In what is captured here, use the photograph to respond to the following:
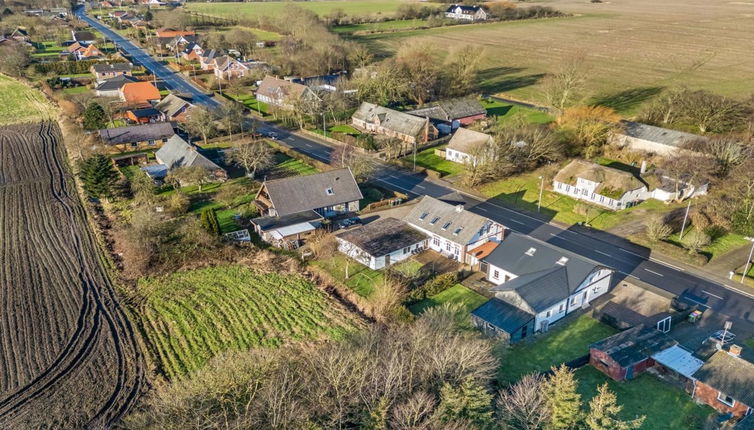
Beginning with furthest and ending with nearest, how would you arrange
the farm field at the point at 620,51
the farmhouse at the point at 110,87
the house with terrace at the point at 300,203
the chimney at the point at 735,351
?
the farm field at the point at 620,51
the farmhouse at the point at 110,87
the house with terrace at the point at 300,203
the chimney at the point at 735,351

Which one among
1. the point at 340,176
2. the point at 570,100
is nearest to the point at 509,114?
the point at 570,100

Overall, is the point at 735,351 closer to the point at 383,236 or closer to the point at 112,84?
the point at 383,236

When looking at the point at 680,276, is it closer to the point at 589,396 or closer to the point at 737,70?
the point at 589,396

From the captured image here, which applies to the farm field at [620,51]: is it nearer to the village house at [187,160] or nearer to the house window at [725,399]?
the village house at [187,160]

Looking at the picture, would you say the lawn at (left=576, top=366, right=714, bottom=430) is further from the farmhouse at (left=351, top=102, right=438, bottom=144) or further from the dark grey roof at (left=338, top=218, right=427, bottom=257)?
the farmhouse at (left=351, top=102, right=438, bottom=144)

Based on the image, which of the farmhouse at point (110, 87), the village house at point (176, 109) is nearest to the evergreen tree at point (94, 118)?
the village house at point (176, 109)

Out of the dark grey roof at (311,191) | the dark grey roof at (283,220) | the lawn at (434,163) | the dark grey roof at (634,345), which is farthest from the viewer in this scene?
the lawn at (434,163)

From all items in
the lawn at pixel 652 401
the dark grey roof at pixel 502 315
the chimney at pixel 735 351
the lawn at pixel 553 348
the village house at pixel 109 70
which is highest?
the village house at pixel 109 70

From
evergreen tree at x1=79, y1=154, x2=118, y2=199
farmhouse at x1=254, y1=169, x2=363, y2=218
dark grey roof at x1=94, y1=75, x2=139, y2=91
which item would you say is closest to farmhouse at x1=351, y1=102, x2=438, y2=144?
farmhouse at x1=254, y1=169, x2=363, y2=218
